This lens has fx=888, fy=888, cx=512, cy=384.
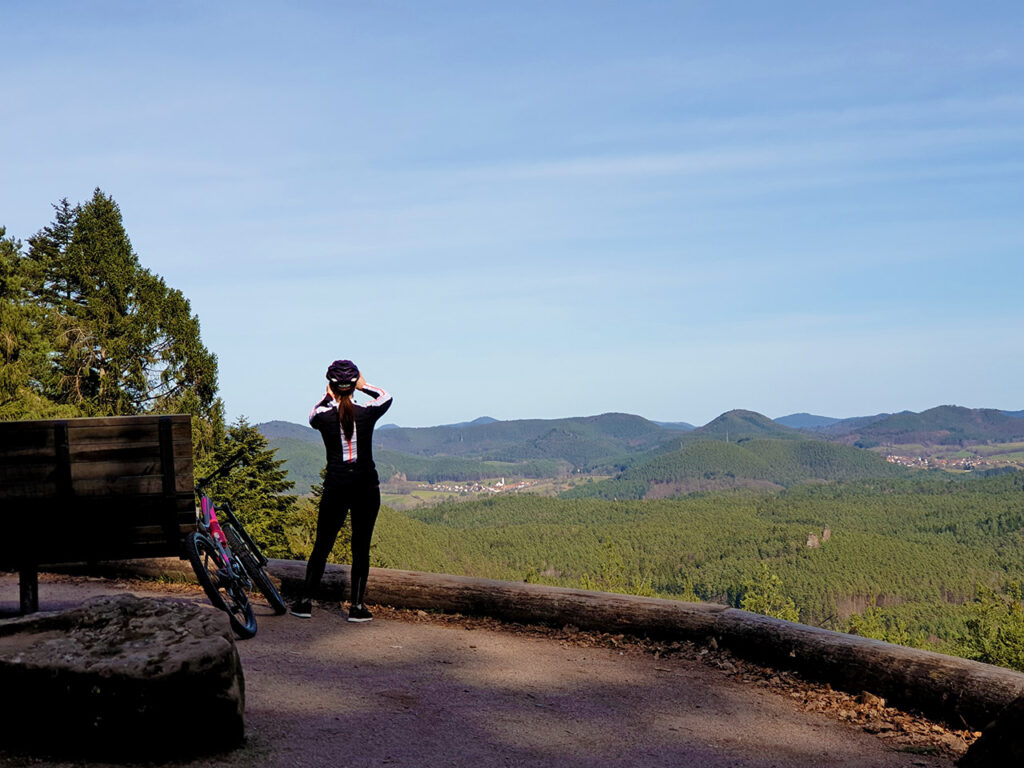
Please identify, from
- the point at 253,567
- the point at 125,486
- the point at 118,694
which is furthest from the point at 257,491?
the point at 118,694

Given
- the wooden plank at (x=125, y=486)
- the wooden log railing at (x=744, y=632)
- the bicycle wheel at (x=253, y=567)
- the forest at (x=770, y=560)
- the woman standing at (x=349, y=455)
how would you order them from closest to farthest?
the wooden log railing at (x=744, y=632), the wooden plank at (x=125, y=486), the woman standing at (x=349, y=455), the bicycle wheel at (x=253, y=567), the forest at (x=770, y=560)

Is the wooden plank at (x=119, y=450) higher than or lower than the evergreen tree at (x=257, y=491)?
higher

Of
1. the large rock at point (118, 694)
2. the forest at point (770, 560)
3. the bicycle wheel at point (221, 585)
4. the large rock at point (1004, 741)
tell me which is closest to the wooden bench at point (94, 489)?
the bicycle wheel at point (221, 585)

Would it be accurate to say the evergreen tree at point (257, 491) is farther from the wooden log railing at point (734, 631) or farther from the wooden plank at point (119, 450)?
the wooden plank at point (119, 450)

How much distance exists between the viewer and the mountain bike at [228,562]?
19.4 feet

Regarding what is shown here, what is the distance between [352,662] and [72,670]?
8.00 ft

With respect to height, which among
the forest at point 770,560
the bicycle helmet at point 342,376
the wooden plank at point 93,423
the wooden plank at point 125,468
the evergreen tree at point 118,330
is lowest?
the forest at point 770,560

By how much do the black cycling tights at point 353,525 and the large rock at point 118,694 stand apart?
3011mm

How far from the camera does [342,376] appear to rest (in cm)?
663

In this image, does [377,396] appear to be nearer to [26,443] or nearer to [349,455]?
[349,455]

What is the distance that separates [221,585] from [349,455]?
4.24ft

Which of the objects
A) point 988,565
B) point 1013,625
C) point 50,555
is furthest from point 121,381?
point 988,565

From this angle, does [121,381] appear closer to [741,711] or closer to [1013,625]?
[741,711]

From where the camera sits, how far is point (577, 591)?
6.93 metres
